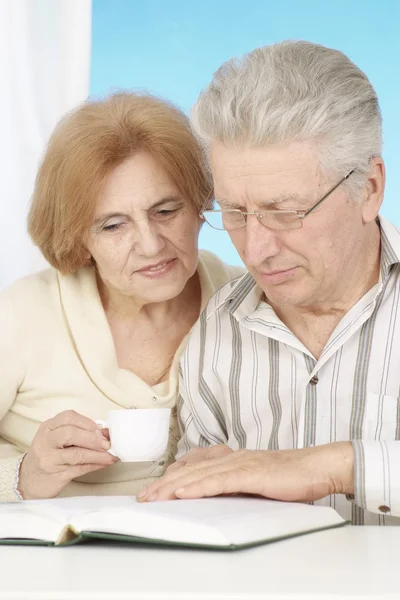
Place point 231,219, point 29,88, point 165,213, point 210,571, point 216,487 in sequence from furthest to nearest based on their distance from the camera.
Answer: point 29,88, point 165,213, point 231,219, point 216,487, point 210,571

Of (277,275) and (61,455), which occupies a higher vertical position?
(277,275)

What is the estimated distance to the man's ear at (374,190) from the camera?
1.80 metres

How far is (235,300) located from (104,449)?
0.47m

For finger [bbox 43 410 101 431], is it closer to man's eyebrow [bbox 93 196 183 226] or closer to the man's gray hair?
man's eyebrow [bbox 93 196 183 226]

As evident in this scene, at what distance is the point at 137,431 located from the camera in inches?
66.1

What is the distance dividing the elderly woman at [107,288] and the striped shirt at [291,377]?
147 millimetres

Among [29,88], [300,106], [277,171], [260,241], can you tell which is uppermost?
[29,88]

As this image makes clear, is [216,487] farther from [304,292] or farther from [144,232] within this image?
[144,232]

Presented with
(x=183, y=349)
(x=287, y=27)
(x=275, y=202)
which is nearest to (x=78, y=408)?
(x=183, y=349)

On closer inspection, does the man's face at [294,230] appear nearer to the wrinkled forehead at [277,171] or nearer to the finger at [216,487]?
the wrinkled forehead at [277,171]

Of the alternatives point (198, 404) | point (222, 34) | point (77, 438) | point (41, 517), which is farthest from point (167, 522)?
point (222, 34)

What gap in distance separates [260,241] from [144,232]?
1.48 feet

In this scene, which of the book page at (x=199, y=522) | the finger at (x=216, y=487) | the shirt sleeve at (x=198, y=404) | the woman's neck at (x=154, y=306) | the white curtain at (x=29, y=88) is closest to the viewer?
the book page at (x=199, y=522)

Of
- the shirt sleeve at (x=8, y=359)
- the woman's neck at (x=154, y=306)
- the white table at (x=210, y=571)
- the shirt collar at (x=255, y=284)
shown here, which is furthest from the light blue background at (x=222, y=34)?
the white table at (x=210, y=571)
